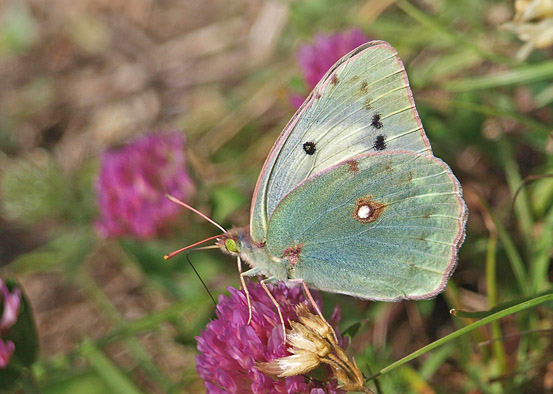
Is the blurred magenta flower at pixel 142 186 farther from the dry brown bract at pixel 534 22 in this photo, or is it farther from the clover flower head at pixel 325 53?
the dry brown bract at pixel 534 22

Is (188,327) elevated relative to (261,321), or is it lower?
lower

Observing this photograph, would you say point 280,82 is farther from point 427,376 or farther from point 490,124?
point 427,376

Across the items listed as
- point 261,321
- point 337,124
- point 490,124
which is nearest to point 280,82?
point 490,124

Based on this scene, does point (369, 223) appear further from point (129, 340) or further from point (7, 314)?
point (129, 340)

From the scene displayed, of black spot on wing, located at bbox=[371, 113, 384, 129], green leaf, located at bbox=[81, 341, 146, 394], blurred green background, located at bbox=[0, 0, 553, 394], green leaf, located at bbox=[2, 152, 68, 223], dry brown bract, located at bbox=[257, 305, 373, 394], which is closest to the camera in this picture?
dry brown bract, located at bbox=[257, 305, 373, 394]

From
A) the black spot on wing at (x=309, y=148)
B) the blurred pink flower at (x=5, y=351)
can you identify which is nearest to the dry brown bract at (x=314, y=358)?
the black spot on wing at (x=309, y=148)

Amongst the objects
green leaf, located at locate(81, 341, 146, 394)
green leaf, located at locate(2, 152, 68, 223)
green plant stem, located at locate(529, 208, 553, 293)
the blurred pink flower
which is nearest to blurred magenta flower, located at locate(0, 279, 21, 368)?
the blurred pink flower

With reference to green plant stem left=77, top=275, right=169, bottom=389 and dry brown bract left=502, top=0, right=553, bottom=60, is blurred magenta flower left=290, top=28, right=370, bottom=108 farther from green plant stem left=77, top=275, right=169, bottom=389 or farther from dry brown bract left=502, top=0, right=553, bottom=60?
green plant stem left=77, top=275, right=169, bottom=389
